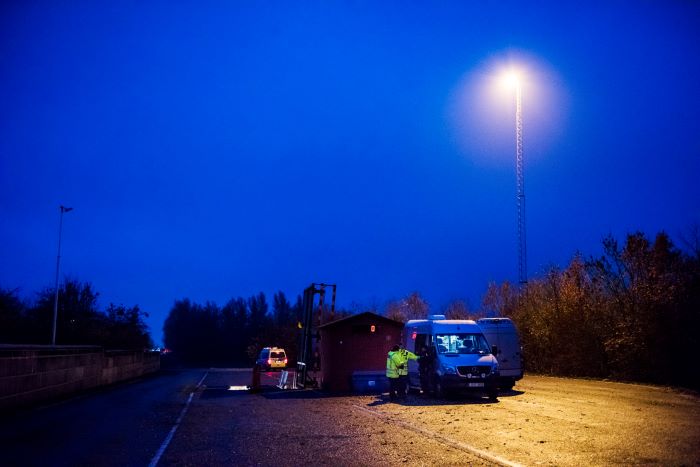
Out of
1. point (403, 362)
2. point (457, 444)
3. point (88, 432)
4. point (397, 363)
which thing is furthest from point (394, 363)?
point (88, 432)

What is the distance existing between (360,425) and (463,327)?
309 inches

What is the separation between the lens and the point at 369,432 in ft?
40.7

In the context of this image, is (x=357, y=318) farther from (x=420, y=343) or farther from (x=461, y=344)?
(x=461, y=344)

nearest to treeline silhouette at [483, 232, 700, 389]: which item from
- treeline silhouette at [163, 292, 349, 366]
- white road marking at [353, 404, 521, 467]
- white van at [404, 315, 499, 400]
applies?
white van at [404, 315, 499, 400]

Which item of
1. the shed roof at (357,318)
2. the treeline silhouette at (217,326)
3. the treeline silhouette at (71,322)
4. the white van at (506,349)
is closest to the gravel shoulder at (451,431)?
the white van at (506,349)

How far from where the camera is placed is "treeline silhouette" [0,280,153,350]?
41.9 metres

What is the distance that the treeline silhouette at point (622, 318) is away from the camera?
907 inches

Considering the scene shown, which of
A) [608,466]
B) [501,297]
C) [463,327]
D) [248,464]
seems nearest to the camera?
[608,466]

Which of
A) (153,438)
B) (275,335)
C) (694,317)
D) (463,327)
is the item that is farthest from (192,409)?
(275,335)

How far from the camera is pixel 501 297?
46.7 m

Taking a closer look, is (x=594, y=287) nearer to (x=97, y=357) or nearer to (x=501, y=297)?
(x=501, y=297)

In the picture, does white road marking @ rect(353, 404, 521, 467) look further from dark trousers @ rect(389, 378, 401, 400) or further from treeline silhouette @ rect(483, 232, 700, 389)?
treeline silhouette @ rect(483, 232, 700, 389)

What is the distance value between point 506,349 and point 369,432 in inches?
486

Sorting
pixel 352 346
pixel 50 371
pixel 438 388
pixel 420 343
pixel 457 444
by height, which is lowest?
pixel 457 444
